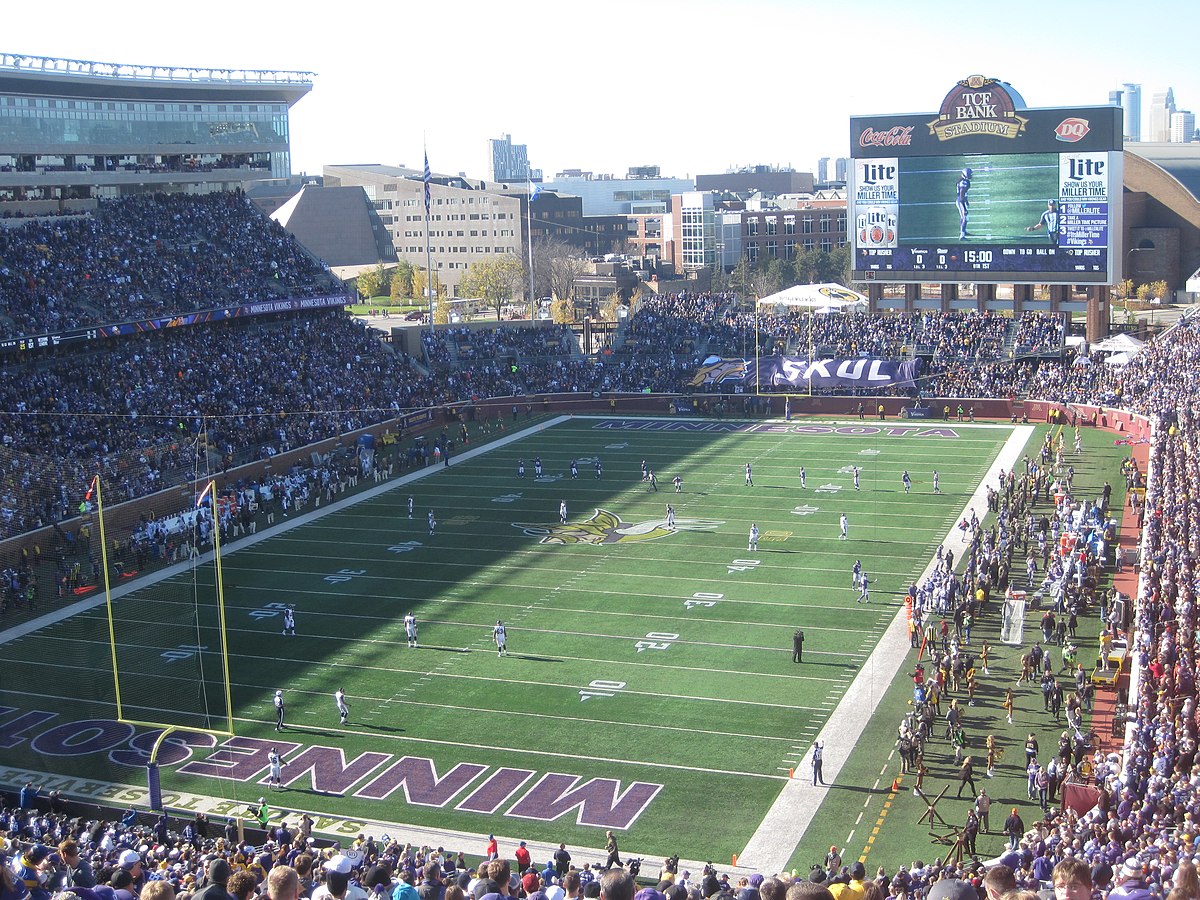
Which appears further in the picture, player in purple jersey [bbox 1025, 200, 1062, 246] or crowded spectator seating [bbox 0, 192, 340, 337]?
player in purple jersey [bbox 1025, 200, 1062, 246]

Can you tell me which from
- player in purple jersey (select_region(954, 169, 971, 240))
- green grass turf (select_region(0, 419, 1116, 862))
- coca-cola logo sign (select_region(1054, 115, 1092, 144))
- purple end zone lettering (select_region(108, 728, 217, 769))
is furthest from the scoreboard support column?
purple end zone lettering (select_region(108, 728, 217, 769))

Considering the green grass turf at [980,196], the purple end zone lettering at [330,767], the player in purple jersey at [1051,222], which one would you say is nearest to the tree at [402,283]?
the green grass turf at [980,196]

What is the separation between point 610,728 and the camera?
2339 centimetres

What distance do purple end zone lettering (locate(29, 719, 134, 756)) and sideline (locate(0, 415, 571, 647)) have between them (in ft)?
13.0

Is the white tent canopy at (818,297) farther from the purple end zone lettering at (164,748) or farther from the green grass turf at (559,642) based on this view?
the purple end zone lettering at (164,748)

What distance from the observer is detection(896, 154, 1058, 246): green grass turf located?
56.1 metres

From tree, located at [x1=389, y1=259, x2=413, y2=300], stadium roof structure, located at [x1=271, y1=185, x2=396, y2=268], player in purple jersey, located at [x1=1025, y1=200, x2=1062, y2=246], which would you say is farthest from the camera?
stadium roof structure, located at [x1=271, y1=185, x2=396, y2=268]

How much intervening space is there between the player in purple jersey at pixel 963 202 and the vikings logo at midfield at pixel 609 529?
1043 inches

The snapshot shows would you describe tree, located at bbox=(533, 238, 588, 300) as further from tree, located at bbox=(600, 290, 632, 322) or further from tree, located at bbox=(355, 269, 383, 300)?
tree, located at bbox=(355, 269, 383, 300)

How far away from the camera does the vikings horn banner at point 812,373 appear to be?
5625 centimetres

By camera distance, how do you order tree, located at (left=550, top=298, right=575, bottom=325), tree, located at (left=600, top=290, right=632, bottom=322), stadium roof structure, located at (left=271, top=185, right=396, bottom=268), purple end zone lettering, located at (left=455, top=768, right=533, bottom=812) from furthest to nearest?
stadium roof structure, located at (left=271, top=185, right=396, bottom=268), tree, located at (left=600, top=290, right=632, bottom=322), tree, located at (left=550, top=298, right=575, bottom=325), purple end zone lettering, located at (left=455, top=768, right=533, bottom=812)

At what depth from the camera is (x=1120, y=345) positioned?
177 ft

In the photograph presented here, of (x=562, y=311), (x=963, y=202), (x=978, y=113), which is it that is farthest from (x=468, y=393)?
(x=562, y=311)

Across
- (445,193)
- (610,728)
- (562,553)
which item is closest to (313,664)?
(610,728)
